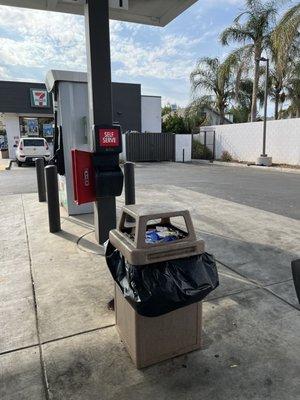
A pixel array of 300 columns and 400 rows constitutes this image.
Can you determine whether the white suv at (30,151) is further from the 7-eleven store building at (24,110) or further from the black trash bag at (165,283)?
the black trash bag at (165,283)

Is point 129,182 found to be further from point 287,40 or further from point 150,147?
point 150,147

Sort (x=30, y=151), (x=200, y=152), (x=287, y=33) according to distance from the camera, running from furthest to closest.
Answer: (x=200, y=152)
(x=30, y=151)
(x=287, y=33)

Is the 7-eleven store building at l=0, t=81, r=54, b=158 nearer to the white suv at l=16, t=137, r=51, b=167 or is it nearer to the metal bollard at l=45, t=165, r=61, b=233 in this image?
the white suv at l=16, t=137, r=51, b=167

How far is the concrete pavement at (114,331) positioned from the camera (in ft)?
6.86

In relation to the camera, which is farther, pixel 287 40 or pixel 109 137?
pixel 287 40

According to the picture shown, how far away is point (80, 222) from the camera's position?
19.0ft

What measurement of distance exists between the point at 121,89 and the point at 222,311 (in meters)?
24.3

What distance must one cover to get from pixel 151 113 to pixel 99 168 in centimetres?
2464

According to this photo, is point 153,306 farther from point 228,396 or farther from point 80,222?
point 80,222

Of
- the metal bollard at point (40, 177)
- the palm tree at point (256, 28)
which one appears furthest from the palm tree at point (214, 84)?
the metal bollard at point (40, 177)

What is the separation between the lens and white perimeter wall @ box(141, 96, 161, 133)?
27.5 metres

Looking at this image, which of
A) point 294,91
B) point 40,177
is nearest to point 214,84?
point 294,91

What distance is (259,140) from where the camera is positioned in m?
18.7

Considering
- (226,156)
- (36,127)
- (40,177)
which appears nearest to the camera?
(40,177)
